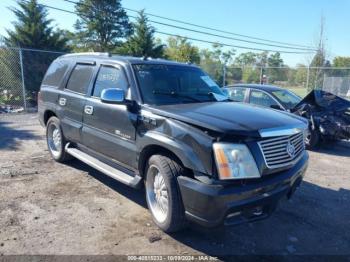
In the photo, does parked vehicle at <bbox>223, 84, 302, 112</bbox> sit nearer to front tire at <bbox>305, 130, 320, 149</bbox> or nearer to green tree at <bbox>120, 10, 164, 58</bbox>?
front tire at <bbox>305, 130, 320, 149</bbox>

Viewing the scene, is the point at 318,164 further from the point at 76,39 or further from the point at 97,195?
the point at 76,39

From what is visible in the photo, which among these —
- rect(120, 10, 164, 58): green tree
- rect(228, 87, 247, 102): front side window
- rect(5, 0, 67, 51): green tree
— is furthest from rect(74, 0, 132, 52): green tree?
rect(228, 87, 247, 102): front side window

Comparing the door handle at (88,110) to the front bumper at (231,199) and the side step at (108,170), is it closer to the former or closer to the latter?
the side step at (108,170)

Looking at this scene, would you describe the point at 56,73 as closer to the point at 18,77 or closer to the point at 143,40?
the point at 18,77

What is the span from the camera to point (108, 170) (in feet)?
15.2

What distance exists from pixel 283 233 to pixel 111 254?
202 cm

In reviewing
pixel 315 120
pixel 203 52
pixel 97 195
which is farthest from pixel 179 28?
pixel 203 52

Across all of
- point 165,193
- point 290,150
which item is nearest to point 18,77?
point 165,193

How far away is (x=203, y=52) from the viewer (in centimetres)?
6631

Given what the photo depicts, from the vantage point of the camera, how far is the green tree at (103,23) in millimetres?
32500

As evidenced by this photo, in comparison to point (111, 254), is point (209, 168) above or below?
above

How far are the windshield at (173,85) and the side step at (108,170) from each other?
3.36 feet

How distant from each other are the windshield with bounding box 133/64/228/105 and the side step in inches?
40.3

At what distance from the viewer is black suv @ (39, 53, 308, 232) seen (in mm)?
3158
